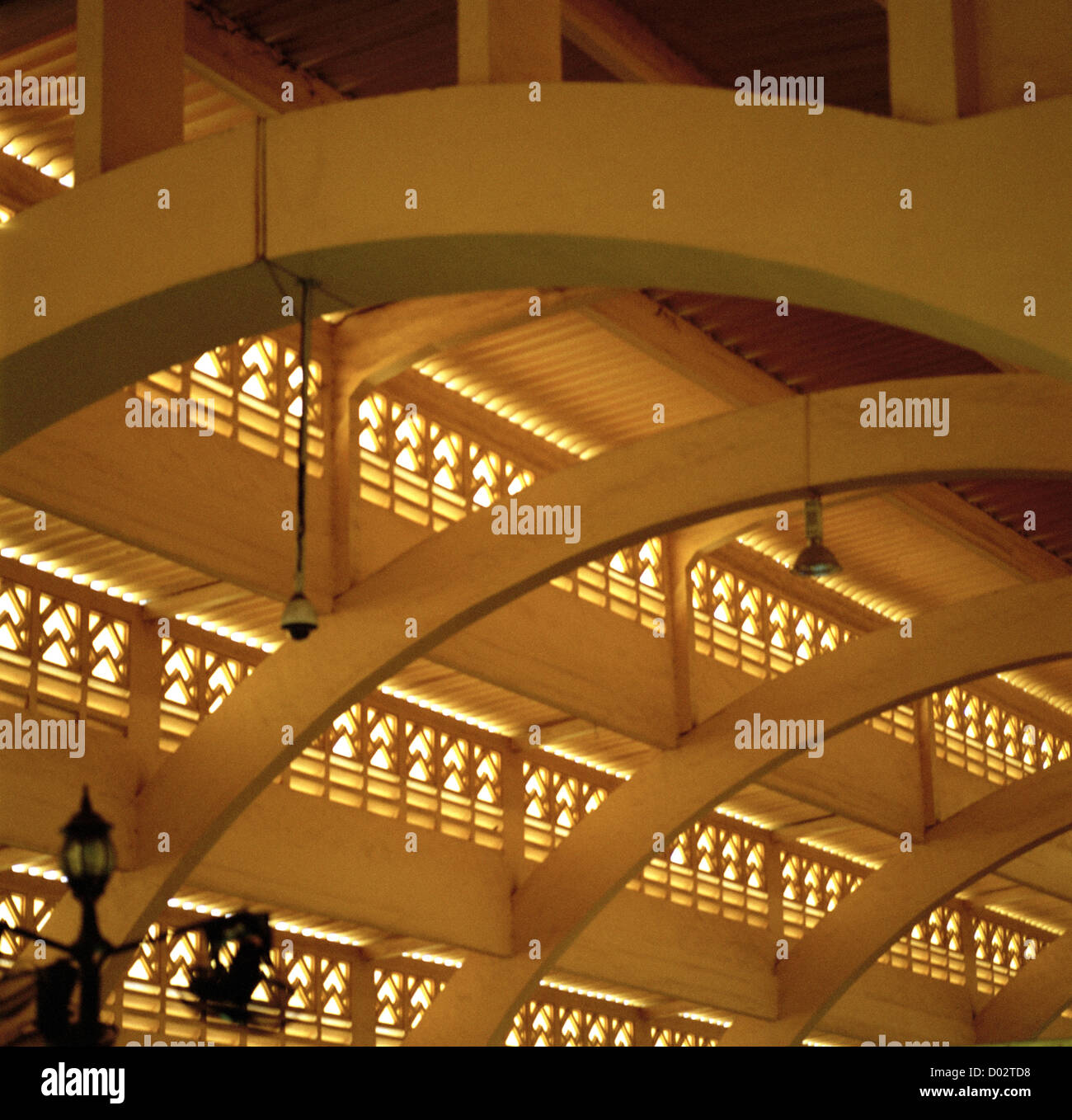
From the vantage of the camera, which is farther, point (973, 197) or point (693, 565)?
point (693, 565)

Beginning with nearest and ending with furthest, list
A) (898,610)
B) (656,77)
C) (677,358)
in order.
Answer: (656,77)
(677,358)
(898,610)

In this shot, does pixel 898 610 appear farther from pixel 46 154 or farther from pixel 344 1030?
pixel 46 154

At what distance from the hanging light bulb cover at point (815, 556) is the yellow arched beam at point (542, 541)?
4.59 ft

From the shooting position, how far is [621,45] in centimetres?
1401

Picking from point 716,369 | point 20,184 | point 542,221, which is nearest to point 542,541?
point 716,369

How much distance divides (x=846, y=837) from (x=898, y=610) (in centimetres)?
336

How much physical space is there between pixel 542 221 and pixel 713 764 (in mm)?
12307

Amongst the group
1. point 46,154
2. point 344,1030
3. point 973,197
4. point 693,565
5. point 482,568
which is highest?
point 46,154

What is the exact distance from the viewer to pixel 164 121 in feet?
32.4

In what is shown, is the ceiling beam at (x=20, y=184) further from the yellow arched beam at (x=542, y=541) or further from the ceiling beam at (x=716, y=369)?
the ceiling beam at (x=716, y=369)

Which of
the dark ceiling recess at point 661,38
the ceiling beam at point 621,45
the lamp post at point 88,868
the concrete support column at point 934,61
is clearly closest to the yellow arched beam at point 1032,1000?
the dark ceiling recess at point 661,38

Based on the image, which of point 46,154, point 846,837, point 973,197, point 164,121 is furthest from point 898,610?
point 973,197

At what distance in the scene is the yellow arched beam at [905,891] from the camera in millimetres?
23250

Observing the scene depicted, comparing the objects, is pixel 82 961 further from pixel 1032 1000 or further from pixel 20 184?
pixel 1032 1000
